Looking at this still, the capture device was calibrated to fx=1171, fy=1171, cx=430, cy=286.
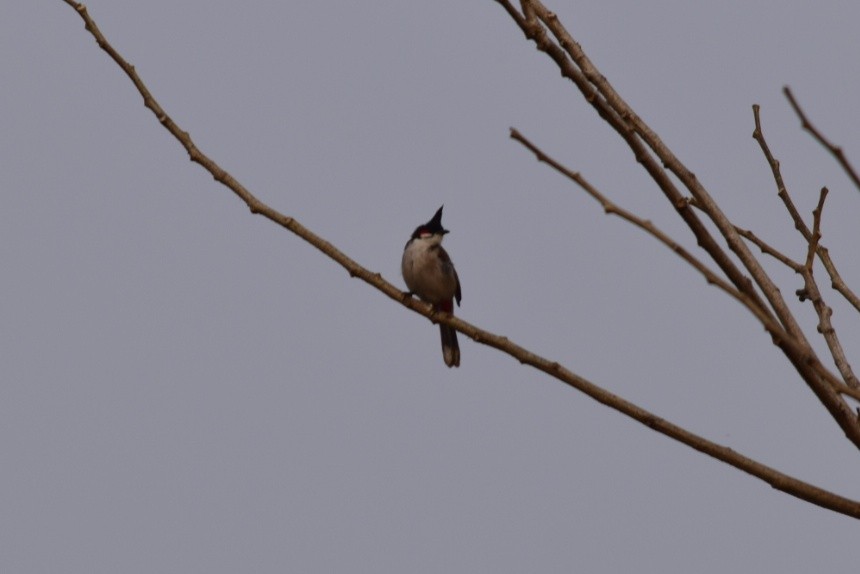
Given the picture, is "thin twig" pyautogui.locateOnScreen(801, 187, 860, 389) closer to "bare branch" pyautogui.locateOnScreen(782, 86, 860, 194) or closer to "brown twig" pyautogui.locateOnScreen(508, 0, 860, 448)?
"brown twig" pyautogui.locateOnScreen(508, 0, 860, 448)

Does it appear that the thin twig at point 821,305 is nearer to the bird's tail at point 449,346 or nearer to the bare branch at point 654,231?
the bare branch at point 654,231

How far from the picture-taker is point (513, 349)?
3252 millimetres

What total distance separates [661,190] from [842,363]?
3.16ft

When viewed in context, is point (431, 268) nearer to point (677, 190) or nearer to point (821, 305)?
point (821, 305)

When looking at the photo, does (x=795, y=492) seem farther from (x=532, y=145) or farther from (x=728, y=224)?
(x=532, y=145)

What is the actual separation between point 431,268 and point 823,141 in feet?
27.6

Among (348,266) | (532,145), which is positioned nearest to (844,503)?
(532,145)

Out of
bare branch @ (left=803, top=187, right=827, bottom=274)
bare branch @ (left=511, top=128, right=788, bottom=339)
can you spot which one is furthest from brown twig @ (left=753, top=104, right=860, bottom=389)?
bare branch @ (left=511, top=128, right=788, bottom=339)

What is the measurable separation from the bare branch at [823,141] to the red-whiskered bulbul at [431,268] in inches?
330

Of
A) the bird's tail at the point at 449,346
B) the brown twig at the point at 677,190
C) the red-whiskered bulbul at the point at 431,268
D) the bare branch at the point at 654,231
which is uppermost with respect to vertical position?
the red-whiskered bulbul at the point at 431,268

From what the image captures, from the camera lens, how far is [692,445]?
2910mm

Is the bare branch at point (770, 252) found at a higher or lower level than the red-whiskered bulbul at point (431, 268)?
lower

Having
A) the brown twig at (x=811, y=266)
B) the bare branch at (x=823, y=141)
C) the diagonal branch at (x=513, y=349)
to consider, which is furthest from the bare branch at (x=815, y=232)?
the bare branch at (x=823, y=141)

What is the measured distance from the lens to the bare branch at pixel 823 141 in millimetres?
1956
